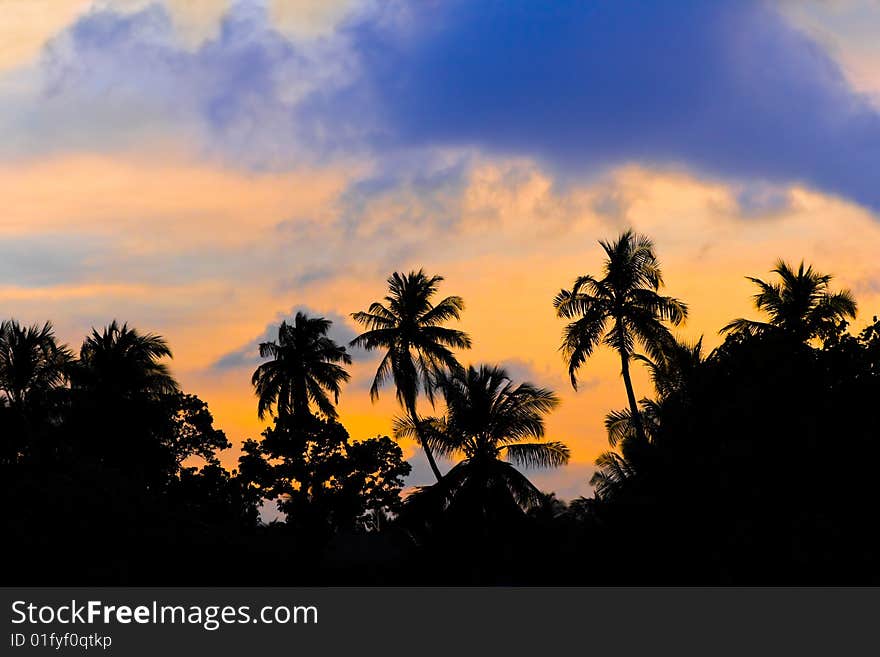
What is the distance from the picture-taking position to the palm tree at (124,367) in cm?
5166

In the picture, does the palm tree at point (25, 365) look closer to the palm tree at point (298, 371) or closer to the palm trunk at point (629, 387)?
the palm tree at point (298, 371)

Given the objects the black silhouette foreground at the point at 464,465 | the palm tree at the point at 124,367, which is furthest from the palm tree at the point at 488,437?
the palm tree at the point at 124,367

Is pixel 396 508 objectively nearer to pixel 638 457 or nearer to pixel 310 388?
pixel 310 388

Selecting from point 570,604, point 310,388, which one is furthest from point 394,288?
point 570,604

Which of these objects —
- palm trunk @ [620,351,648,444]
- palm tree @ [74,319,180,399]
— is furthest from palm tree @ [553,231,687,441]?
palm tree @ [74,319,180,399]

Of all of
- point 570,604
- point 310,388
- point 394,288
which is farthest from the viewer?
point 310,388

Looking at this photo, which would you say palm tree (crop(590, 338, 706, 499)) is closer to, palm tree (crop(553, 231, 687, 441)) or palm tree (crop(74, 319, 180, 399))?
palm tree (crop(553, 231, 687, 441))

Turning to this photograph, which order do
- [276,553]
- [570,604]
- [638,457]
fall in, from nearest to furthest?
[570,604] → [638,457] → [276,553]

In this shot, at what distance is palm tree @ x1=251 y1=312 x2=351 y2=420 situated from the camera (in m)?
56.2

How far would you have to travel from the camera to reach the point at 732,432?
24.8 meters

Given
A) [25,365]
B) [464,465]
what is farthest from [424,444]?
[25,365]

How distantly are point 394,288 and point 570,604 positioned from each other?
30224mm

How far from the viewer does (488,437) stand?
43.3 m

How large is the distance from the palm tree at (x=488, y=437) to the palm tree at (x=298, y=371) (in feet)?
44.7
